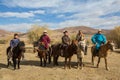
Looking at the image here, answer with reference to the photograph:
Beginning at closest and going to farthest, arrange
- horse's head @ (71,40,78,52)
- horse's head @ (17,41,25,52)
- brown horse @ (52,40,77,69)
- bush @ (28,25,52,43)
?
horse's head @ (71,40,78,52)
brown horse @ (52,40,77,69)
horse's head @ (17,41,25,52)
bush @ (28,25,52,43)

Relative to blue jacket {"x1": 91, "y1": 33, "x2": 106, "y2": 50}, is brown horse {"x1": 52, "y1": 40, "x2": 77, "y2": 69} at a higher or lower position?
lower

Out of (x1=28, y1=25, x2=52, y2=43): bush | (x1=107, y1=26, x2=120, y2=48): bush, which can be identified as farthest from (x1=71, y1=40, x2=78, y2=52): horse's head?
(x1=28, y1=25, x2=52, y2=43): bush

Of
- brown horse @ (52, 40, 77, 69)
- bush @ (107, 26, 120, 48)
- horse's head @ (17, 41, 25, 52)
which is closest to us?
brown horse @ (52, 40, 77, 69)

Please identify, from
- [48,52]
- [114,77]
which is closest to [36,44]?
[48,52]

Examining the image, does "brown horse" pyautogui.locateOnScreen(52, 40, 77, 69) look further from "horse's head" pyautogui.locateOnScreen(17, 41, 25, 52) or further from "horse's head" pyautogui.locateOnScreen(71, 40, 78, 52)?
"horse's head" pyautogui.locateOnScreen(17, 41, 25, 52)

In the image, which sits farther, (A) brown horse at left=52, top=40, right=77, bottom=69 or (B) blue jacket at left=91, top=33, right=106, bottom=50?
(B) blue jacket at left=91, top=33, right=106, bottom=50

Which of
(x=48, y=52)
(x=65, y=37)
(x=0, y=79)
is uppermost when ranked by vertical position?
(x=65, y=37)

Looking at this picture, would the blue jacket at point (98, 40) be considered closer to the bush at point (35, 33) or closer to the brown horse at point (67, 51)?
the brown horse at point (67, 51)

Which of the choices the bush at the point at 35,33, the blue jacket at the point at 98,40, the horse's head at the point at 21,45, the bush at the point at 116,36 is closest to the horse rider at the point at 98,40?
the blue jacket at the point at 98,40

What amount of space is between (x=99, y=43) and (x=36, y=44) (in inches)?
175

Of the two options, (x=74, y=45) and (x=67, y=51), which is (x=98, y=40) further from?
(x=67, y=51)

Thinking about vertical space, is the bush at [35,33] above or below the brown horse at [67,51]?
above

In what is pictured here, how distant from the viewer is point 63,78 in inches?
477

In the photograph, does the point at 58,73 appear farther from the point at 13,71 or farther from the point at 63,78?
the point at 13,71
